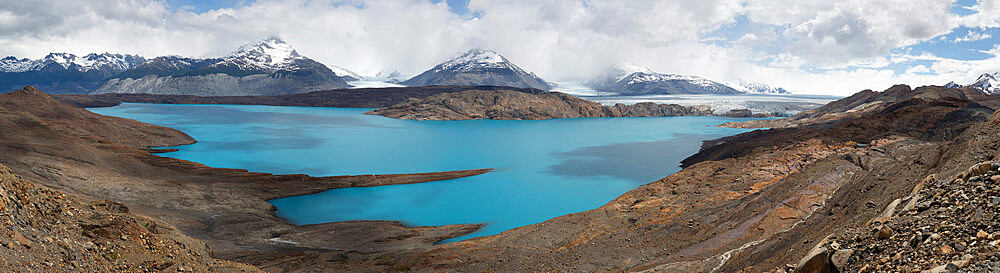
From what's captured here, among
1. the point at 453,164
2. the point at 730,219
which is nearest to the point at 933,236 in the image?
the point at 730,219

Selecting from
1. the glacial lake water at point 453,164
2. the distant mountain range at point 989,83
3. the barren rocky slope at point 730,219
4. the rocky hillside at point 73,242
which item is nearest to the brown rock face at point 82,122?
the glacial lake water at point 453,164

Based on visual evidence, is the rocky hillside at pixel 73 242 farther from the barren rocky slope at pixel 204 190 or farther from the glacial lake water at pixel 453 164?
the glacial lake water at pixel 453 164

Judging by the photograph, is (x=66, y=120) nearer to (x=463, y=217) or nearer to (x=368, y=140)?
(x=368, y=140)

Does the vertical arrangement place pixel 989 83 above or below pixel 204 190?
above

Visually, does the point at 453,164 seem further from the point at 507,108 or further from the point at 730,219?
the point at 507,108

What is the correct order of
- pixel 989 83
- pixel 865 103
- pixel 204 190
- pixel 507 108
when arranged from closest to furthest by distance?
1. pixel 204 190
2. pixel 865 103
3. pixel 507 108
4. pixel 989 83

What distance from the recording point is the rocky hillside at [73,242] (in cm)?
850

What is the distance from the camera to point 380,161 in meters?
52.2

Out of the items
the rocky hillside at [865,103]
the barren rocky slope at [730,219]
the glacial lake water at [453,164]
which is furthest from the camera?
the rocky hillside at [865,103]

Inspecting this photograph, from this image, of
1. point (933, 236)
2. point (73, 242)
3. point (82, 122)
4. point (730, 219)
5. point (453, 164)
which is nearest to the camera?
point (933, 236)

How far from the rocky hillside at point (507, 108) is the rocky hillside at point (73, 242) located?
375 ft

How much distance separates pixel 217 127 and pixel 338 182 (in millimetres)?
65030

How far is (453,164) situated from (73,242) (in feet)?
133

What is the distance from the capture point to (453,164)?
165 feet
